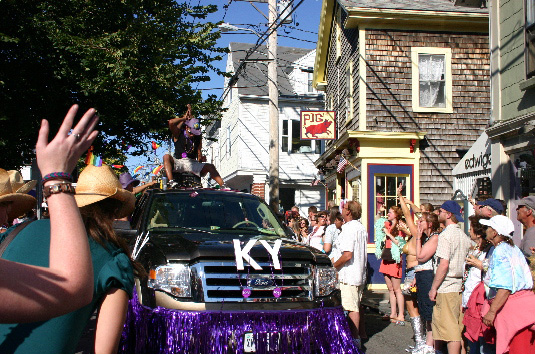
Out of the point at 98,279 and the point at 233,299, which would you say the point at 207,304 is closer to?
the point at 233,299

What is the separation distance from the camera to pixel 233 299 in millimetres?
4516

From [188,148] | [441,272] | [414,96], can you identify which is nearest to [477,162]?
[414,96]

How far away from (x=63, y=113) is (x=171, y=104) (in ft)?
8.73

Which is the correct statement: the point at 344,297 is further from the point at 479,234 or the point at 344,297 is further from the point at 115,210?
the point at 115,210

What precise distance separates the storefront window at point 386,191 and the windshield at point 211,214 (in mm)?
8696

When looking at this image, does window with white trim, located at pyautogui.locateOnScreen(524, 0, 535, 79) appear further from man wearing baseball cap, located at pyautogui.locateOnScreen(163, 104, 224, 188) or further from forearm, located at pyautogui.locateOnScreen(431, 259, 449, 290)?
man wearing baseball cap, located at pyautogui.locateOnScreen(163, 104, 224, 188)

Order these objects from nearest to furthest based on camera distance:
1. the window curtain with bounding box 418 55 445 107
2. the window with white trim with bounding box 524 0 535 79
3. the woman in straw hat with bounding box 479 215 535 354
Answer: the woman in straw hat with bounding box 479 215 535 354 → the window with white trim with bounding box 524 0 535 79 → the window curtain with bounding box 418 55 445 107

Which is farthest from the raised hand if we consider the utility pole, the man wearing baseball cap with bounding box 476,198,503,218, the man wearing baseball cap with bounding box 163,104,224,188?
the utility pole

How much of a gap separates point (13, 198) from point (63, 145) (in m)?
1.82

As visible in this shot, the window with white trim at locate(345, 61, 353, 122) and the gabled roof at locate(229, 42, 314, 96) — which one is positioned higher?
the gabled roof at locate(229, 42, 314, 96)

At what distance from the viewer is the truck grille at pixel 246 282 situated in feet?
14.8

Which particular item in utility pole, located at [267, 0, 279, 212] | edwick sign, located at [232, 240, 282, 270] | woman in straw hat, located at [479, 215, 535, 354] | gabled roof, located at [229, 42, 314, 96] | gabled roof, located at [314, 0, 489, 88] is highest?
gabled roof, located at [229, 42, 314, 96]

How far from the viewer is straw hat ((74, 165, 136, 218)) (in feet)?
7.87

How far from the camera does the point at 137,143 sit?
15766 mm
